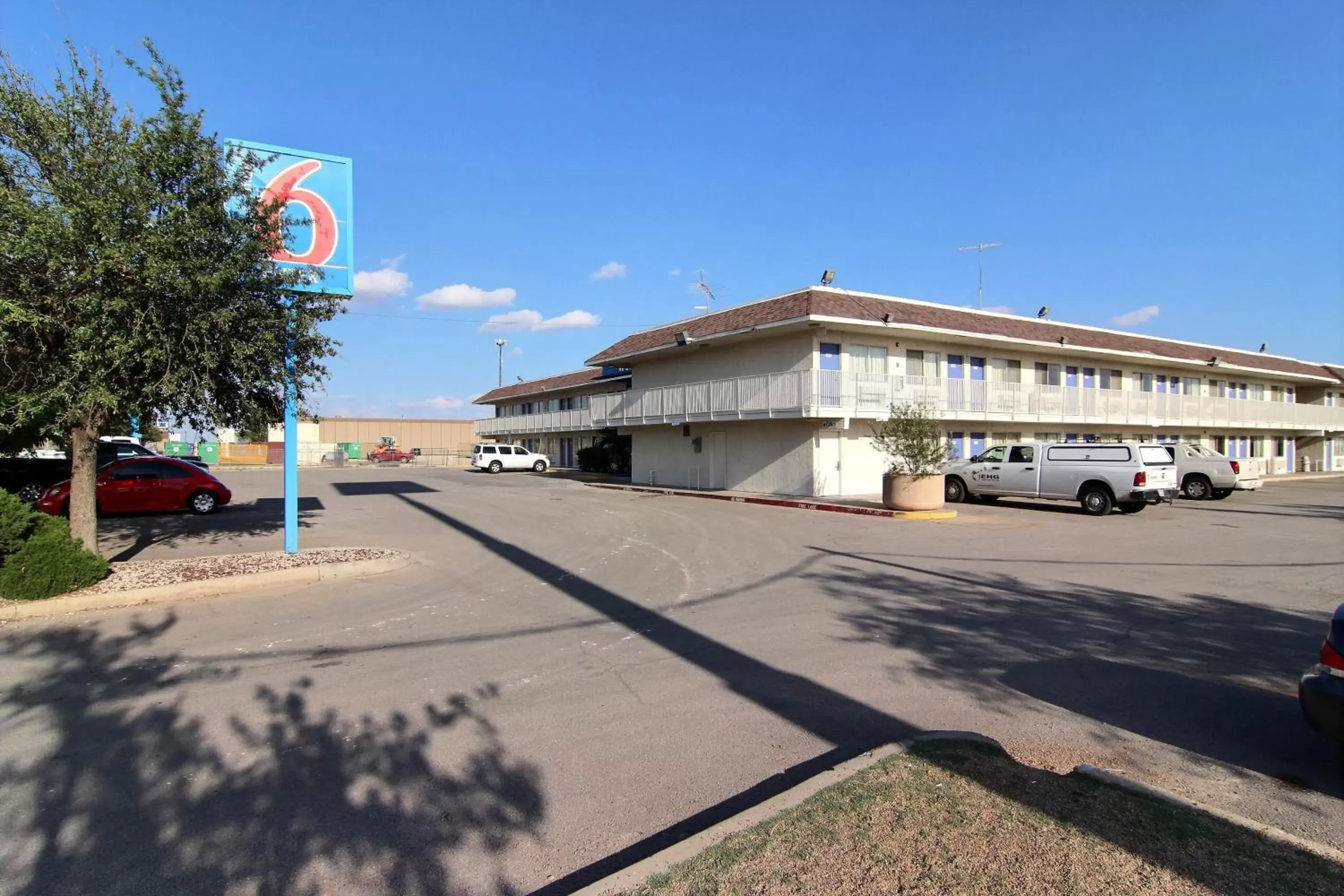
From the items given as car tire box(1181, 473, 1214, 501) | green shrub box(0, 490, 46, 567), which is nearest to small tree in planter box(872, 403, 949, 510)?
car tire box(1181, 473, 1214, 501)

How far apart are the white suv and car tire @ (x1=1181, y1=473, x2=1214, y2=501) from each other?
33.2 meters

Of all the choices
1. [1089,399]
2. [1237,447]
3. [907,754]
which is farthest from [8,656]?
[1237,447]

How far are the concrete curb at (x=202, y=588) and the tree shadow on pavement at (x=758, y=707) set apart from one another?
3118mm

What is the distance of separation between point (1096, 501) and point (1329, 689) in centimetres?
1749

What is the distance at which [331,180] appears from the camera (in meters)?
11.8

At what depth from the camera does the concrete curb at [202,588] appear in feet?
26.3

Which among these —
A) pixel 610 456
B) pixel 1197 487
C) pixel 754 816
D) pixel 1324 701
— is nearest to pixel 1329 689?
pixel 1324 701

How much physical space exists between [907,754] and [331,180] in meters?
11.9

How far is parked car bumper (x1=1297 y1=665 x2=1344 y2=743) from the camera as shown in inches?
149

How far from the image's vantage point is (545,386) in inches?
2056

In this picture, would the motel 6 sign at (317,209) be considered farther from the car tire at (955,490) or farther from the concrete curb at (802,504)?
the car tire at (955,490)

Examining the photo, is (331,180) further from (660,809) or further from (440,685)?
(660,809)

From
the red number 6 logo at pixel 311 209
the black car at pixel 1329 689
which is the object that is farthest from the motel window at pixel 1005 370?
the black car at pixel 1329 689

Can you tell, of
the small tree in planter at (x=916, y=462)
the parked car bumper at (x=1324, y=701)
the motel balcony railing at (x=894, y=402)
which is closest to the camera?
the parked car bumper at (x=1324, y=701)
